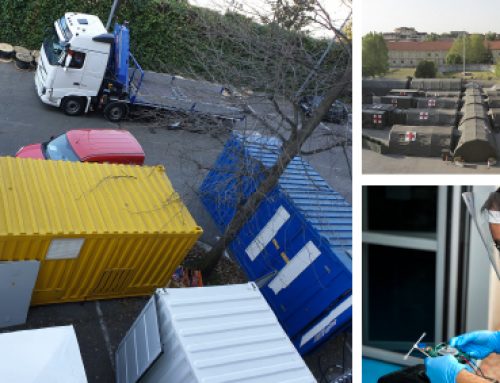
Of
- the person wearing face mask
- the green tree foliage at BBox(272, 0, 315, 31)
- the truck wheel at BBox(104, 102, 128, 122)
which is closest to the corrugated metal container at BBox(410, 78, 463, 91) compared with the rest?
the green tree foliage at BBox(272, 0, 315, 31)

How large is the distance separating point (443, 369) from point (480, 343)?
0.27 meters

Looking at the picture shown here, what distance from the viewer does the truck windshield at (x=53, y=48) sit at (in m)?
14.0

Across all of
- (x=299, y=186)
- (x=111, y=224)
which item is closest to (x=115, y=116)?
(x=299, y=186)

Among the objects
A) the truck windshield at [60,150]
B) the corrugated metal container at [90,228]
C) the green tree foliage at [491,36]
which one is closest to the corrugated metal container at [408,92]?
the green tree foliage at [491,36]

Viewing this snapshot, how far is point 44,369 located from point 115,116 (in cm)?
1125

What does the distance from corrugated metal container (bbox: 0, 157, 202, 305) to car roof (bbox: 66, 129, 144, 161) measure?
159cm

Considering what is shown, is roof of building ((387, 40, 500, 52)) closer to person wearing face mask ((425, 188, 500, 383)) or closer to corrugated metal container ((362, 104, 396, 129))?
corrugated metal container ((362, 104, 396, 129))

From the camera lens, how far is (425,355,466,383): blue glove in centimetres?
251

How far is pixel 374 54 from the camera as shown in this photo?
555 centimetres

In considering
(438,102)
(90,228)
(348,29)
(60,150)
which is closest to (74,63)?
(60,150)

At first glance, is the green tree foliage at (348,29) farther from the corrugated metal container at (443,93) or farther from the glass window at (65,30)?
the glass window at (65,30)

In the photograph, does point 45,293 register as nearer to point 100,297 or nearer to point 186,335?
point 100,297

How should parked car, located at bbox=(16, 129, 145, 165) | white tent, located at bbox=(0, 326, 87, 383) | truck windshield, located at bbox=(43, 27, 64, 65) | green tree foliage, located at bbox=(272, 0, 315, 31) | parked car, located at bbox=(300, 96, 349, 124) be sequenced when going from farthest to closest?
truck windshield, located at bbox=(43, 27, 64, 65) → parked car, located at bbox=(16, 129, 145, 165) → parked car, located at bbox=(300, 96, 349, 124) → green tree foliage, located at bbox=(272, 0, 315, 31) → white tent, located at bbox=(0, 326, 87, 383)

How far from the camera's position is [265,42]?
6965mm
